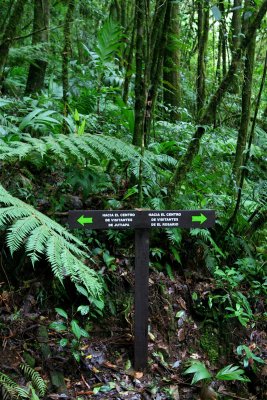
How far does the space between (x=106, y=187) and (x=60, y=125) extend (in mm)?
1015

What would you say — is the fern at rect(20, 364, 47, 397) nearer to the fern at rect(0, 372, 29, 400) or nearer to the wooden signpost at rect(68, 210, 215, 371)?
the fern at rect(0, 372, 29, 400)

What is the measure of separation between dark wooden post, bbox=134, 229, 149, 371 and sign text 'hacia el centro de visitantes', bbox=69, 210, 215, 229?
12 cm

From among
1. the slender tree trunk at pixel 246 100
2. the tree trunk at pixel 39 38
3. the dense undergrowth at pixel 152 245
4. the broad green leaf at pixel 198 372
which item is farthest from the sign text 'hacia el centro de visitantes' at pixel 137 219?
the tree trunk at pixel 39 38

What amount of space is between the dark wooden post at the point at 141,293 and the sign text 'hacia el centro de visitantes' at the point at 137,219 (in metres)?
0.12

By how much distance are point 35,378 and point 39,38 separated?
5.17 metres

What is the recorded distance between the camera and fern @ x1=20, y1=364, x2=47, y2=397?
273 cm

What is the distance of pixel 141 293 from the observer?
323cm

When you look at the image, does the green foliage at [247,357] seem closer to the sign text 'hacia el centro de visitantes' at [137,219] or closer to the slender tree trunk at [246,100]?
the sign text 'hacia el centro de visitantes' at [137,219]

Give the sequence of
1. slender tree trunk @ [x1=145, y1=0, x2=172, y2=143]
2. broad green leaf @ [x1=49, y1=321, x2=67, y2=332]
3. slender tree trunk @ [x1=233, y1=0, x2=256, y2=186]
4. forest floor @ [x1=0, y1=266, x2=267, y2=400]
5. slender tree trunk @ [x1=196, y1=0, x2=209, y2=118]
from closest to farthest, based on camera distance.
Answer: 1. forest floor @ [x1=0, y1=266, x2=267, y2=400]
2. broad green leaf @ [x1=49, y1=321, x2=67, y2=332]
3. slender tree trunk @ [x1=145, y1=0, x2=172, y2=143]
4. slender tree trunk @ [x1=233, y1=0, x2=256, y2=186]
5. slender tree trunk @ [x1=196, y1=0, x2=209, y2=118]

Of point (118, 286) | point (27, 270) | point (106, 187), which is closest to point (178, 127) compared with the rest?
point (106, 187)

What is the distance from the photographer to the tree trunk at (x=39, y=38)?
236 inches

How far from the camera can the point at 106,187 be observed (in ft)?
13.7

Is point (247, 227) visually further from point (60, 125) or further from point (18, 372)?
point (18, 372)

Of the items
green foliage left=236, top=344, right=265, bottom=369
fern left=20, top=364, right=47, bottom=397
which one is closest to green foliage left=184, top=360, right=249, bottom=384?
green foliage left=236, top=344, right=265, bottom=369
